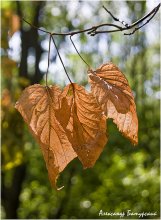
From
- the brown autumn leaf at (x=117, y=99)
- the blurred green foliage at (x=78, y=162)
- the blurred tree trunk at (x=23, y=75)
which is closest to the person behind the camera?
the brown autumn leaf at (x=117, y=99)

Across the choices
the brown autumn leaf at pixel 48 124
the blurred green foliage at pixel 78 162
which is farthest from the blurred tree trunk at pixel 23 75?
the brown autumn leaf at pixel 48 124

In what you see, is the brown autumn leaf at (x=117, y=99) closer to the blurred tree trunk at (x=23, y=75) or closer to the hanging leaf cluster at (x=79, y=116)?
the hanging leaf cluster at (x=79, y=116)

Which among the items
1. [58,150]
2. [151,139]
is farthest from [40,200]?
[58,150]

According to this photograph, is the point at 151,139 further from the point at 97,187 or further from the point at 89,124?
the point at 89,124

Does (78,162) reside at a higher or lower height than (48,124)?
lower

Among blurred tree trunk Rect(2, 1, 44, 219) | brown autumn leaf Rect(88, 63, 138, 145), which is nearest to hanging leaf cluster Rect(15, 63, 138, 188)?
brown autumn leaf Rect(88, 63, 138, 145)

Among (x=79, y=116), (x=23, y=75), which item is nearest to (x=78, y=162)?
(x=23, y=75)

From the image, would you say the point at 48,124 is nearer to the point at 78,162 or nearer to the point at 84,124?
the point at 84,124
